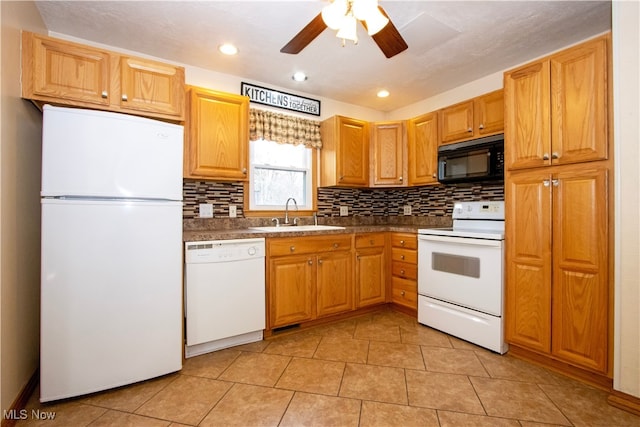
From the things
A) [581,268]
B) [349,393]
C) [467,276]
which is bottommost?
[349,393]

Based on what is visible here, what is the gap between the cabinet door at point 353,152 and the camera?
3.20m

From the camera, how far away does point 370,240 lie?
299 cm

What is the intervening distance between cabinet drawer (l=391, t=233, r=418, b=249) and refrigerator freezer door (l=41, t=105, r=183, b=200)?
210 cm

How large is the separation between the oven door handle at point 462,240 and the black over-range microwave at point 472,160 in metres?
0.62

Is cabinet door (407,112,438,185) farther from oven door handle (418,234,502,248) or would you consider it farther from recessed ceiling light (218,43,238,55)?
recessed ceiling light (218,43,238,55)

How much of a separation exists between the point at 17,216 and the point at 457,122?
3.32m

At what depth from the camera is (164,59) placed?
256 cm

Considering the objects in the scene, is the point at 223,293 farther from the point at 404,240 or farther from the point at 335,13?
the point at 335,13

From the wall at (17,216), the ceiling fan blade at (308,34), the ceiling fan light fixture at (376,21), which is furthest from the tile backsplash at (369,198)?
the ceiling fan light fixture at (376,21)

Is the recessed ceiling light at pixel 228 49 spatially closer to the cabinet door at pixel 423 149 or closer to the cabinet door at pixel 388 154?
the cabinet door at pixel 388 154

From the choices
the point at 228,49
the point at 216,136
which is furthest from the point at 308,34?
the point at 216,136

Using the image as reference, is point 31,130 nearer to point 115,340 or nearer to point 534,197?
point 115,340

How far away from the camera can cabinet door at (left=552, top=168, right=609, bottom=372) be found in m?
1.75

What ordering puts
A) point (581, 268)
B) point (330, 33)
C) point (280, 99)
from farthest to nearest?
point (280, 99)
point (330, 33)
point (581, 268)
